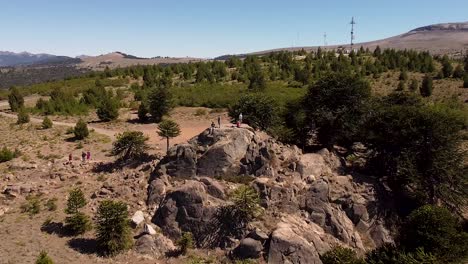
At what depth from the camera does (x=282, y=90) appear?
6500 cm

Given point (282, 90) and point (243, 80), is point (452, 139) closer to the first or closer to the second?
point (282, 90)

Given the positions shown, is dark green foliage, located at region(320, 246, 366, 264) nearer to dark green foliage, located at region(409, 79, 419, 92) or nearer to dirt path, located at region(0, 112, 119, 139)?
dirt path, located at region(0, 112, 119, 139)

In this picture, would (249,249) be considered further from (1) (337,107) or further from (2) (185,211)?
(1) (337,107)

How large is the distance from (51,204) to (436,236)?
2391 cm

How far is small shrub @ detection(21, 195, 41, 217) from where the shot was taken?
2860 cm

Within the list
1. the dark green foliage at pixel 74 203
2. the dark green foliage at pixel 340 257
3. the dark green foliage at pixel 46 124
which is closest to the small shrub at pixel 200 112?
the dark green foliage at pixel 46 124

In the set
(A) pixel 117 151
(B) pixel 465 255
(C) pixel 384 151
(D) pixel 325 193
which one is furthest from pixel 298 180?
(A) pixel 117 151

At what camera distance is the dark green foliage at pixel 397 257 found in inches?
790

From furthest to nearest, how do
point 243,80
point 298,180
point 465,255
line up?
1. point 243,80
2. point 298,180
3. point 465,255

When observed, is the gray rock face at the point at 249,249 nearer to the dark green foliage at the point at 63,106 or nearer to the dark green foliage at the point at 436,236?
the dark green foliage at the point at 436,236

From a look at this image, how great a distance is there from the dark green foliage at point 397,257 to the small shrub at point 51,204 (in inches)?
801

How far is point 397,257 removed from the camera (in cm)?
2147

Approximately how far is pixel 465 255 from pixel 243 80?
191 ft

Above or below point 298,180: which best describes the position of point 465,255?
below
